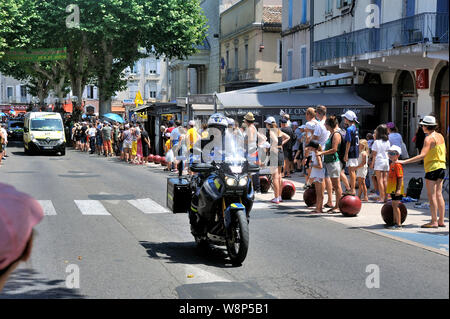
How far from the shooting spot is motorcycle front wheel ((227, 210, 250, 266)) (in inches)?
308

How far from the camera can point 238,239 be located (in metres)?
8.02

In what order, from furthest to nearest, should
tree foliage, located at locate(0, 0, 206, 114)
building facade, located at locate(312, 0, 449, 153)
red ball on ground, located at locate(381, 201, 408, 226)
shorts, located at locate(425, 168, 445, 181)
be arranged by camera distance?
tree foliage, located at locate(0, 0, 206, 114), building facade, located at locate(312, 0, 449, 153), red ball on ground, located at locate(381, 201, 408, 226), shorts, located at locate(425, 168, 445, 181)

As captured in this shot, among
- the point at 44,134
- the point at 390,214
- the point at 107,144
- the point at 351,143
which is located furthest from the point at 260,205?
the point at 44,134

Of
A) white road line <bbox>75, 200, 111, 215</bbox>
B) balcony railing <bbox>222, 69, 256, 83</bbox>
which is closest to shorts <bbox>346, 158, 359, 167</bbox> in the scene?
white road line <bbox>75, 200, 111, 215</bbox>

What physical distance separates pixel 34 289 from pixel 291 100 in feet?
61.7

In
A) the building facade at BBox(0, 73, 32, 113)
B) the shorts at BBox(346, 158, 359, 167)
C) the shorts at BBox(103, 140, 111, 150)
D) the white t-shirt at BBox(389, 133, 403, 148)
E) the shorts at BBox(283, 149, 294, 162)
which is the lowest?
the shorts at BBox(103, 140, 111, 150)

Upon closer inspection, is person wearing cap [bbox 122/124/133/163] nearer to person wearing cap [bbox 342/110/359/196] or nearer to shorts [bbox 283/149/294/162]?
shorts [bbox 283/149/294/162]

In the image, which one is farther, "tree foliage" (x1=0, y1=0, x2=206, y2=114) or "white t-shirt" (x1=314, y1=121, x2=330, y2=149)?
"tree foliage" (x1=0, y1=0, x2=206, y2=114)

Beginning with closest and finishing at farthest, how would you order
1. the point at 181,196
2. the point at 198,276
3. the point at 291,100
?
the point at 198,276, the point at 181,196, the point at 291,100

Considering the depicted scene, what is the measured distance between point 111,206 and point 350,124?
4.81 m

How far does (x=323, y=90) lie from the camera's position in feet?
88.9

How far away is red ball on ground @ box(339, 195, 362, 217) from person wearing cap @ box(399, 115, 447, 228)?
1.73 m

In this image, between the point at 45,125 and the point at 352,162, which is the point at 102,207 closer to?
the point at 352,162

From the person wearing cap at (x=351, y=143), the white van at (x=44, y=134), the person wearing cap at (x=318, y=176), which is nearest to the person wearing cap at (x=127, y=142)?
the white van at (x=44, y=134)
